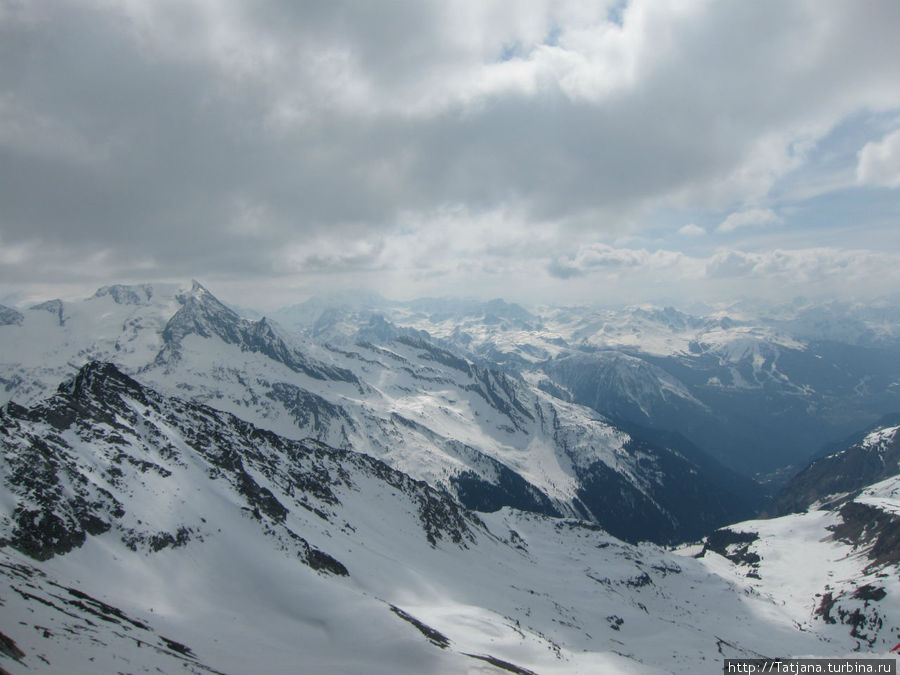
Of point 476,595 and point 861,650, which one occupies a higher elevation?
point 861,650

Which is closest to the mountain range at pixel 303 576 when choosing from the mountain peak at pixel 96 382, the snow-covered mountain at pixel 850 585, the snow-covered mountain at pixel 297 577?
the snow-covered mountain at pixel 297 577

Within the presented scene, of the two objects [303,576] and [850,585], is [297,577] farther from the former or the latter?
[850,585]

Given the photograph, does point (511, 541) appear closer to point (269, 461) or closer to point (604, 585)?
point (604, 585)

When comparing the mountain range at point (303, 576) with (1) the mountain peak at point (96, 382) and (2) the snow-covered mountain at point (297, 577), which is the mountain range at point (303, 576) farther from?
(1) the mountain peak at point (96, 382)

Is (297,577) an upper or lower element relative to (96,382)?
lower

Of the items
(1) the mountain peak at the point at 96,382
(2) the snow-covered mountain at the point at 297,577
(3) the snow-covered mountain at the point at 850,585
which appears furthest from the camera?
(3) the snow-covered mountain at the point at 850,585

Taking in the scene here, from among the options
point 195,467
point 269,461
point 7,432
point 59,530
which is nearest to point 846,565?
point 269,461

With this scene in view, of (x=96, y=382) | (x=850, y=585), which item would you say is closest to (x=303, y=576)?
(x=96, y=382)

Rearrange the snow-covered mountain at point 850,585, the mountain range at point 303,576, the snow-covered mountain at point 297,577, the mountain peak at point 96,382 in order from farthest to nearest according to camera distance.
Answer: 1. the snow-covered mountain at point 850,585
2. the mountain peak at point 96,382
3. the mountain range at point 303,576
4. the snow-covered mountain at point 297,577
